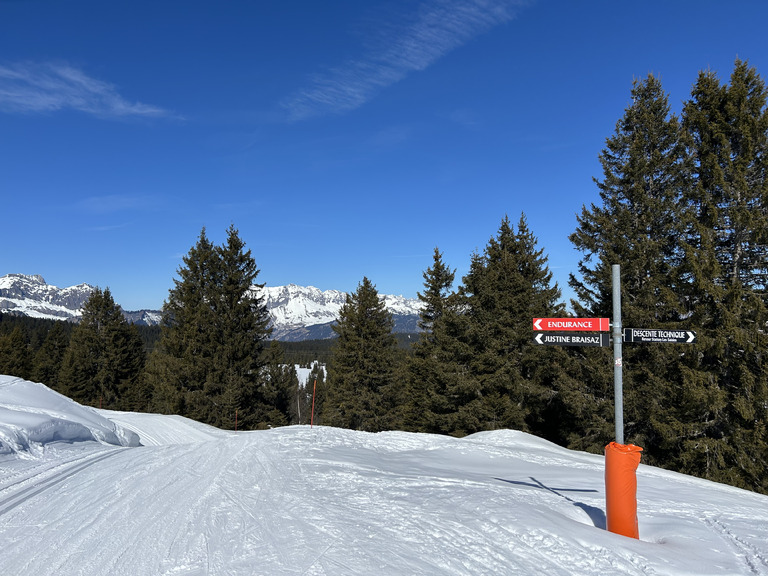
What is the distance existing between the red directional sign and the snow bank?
1012 cm

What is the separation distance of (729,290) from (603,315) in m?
5.42

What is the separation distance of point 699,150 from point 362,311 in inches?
838

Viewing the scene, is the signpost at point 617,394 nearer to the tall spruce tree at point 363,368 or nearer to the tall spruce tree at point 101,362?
the tall spruce tree at point 363,368

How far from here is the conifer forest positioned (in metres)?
14.2

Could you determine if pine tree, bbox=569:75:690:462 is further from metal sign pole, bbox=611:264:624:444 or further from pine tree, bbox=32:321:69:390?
pine tree, bbox=32:321:69:390

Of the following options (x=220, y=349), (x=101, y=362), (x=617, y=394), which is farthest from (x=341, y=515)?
(x=101, y=362)

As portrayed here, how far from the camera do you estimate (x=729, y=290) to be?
13805 mm

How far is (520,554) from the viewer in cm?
443

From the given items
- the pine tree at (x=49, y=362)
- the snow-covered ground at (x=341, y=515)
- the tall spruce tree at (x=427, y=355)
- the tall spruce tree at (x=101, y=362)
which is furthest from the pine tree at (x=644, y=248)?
the pine tree at (x=49, y=362)

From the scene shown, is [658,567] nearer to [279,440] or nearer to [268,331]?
[279,440]

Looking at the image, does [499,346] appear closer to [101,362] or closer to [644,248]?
[644,248]

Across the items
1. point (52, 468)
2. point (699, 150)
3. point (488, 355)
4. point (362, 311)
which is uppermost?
point (699, 150)

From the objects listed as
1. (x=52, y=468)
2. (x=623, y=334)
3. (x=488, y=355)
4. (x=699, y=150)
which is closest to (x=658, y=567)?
(x=623, y=334)

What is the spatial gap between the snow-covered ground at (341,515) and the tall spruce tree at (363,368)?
20439 mm
